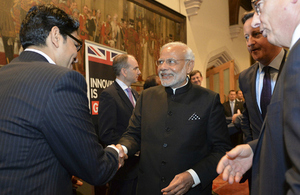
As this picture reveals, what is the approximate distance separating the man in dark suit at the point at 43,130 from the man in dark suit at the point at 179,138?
751 mm

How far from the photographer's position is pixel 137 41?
6855mm

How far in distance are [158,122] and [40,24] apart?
51.6 inches

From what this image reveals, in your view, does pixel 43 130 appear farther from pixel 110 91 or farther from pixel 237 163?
pixel 110 91

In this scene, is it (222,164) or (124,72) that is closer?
(222,164)

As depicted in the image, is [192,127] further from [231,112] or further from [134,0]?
[231,112]

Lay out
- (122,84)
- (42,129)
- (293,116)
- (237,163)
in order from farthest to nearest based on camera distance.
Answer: (122,84) < (237,163) < (42,129) < (293,116)

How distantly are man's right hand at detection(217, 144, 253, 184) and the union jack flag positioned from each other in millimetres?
4133

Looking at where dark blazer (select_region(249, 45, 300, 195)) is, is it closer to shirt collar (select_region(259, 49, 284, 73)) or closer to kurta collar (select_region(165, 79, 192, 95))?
kurta collar (select_region(165, 79, 192, 95))

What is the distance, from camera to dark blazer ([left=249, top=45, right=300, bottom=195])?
2.32 ft

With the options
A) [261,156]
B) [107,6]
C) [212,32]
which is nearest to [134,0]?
[107,6]

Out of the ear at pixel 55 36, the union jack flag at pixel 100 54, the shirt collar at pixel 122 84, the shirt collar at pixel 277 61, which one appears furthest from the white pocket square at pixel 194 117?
the union jack flag at pixel 100 54

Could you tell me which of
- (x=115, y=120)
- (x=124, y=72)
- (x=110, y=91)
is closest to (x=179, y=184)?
(x=115, y=120)

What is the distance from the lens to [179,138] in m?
2.08

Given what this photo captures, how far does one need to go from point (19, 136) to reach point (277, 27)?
4.66 feet
